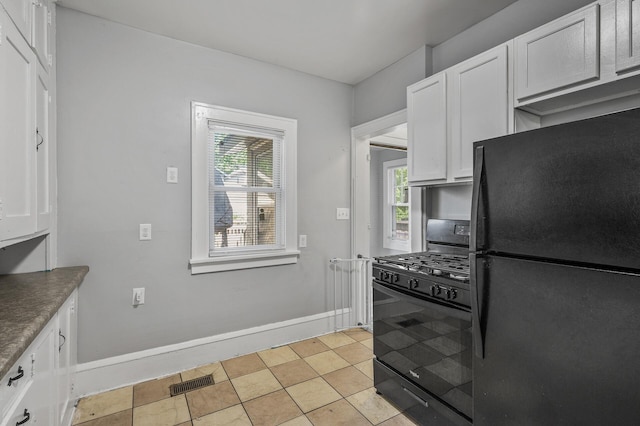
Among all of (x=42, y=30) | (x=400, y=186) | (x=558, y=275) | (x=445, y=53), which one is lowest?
(x=558, y=275)

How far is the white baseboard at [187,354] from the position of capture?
2.26 meters

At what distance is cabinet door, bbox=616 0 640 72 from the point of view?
1368mm

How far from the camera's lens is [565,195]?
114 cm

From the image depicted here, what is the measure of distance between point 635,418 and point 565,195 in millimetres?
726

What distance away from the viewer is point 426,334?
1801 millimetres

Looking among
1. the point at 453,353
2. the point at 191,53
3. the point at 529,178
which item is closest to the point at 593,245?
the point at 529,178

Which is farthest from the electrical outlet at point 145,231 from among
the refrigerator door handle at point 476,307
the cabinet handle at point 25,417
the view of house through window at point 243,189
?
the refrigerator door handle at point 476,307

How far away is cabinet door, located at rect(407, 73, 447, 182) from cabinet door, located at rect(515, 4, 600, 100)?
0.52m

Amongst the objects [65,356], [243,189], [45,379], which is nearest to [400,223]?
[243,189]

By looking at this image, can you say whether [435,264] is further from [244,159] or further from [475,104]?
[244,159]

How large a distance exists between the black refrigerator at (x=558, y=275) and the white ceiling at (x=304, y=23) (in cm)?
139

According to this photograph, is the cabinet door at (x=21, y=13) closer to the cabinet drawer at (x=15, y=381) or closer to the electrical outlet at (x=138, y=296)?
the cabinet drawer at (x=15, y=381)

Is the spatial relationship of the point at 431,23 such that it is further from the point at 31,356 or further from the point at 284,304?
the point at 31,356

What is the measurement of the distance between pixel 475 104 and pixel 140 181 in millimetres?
2475
